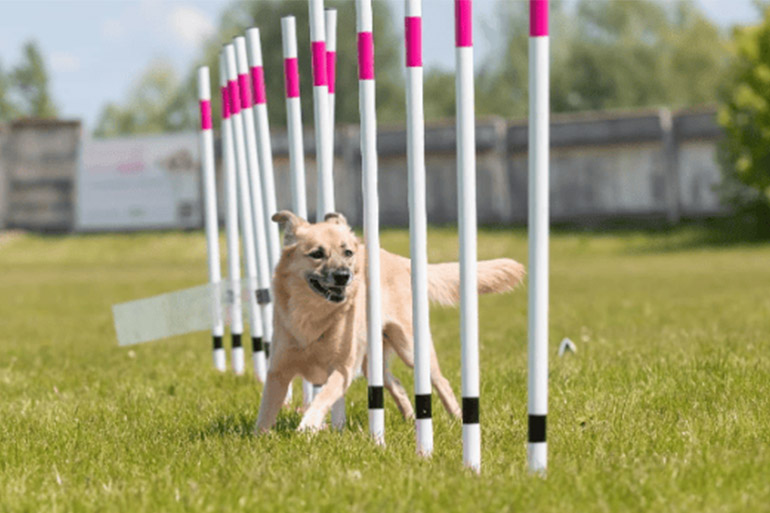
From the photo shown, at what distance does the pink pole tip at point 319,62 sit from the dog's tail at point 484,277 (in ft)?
3.64

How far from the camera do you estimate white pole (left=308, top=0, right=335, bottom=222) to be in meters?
4.76

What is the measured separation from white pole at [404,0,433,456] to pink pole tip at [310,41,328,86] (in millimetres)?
918

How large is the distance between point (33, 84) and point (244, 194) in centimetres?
7959

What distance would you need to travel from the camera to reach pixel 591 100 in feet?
185

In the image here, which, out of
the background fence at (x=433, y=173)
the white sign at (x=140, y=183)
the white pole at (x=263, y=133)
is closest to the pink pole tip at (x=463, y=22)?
the white pole at (x=263, y=133)

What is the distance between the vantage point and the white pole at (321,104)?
4758mm

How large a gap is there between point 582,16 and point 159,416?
61.2 m

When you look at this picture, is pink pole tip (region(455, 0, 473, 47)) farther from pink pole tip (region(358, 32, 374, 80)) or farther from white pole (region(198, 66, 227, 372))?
white pole (region(198, 66, 227, 372))

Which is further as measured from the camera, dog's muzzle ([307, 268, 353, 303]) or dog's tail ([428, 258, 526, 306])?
dog's tail ([428, 258, 526, 306])

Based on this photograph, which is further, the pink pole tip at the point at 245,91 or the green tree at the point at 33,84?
the green tree at the point at 33,84

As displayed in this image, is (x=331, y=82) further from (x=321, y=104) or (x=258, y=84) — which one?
(x=258, y=84)

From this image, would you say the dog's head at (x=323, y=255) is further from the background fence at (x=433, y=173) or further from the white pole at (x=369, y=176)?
the background fence at (x=433, y=173)

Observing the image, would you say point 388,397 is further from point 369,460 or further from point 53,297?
point 53,297

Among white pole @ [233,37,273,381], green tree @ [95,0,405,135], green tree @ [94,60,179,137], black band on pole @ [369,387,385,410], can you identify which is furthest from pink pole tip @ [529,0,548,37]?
green tree @ [94,60,179,137]
